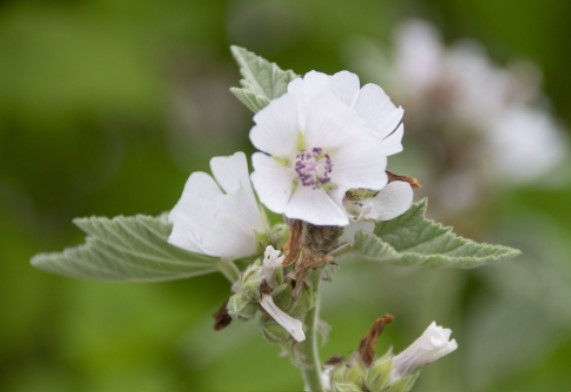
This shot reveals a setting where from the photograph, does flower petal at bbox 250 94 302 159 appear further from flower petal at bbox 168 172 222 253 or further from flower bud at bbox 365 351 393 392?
flower bud at bbox 365 351 393 392

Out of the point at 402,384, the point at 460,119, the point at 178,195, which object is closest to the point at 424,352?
the point at 402,384

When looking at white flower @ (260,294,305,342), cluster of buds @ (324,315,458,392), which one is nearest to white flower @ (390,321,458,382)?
cluster of buds @ (324,315,458,392)

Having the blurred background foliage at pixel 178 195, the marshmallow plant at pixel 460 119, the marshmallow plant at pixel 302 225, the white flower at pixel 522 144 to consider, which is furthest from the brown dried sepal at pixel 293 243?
the white flower at pixel 522 144

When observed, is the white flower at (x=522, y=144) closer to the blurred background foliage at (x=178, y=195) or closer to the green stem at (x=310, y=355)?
the blurred background foliage at (x=178, y=195)

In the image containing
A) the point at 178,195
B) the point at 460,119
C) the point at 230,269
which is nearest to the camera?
the point at 230,269

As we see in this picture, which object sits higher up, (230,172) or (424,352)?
(230,172)

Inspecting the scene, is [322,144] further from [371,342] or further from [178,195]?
[178,195]
